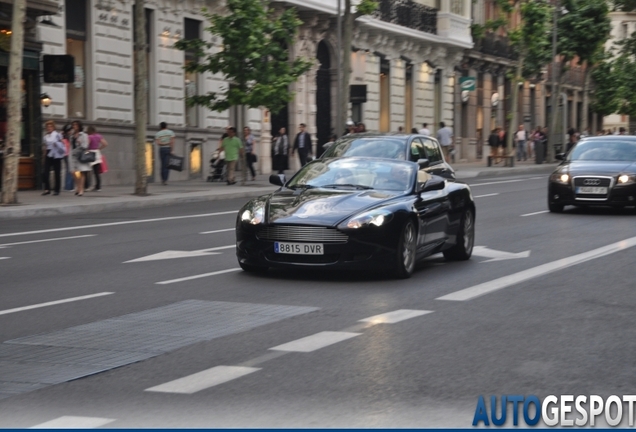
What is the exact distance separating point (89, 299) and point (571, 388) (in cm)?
540

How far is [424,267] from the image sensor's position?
14328 mm

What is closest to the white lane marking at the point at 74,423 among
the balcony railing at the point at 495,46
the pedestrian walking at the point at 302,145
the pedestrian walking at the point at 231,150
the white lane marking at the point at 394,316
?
the white lane marking at the point at 394,316

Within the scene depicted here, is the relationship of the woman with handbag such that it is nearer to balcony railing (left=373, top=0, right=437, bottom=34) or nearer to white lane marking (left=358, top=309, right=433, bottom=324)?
white lane marking (left=358, top=309, right=433, bottom=324)

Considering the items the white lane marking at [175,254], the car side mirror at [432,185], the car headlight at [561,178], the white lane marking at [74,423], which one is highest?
the car side mirror at [432,185]

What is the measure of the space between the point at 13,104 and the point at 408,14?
32800 millimetres

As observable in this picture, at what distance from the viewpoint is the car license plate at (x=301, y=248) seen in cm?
1261

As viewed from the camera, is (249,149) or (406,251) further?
(249,149)

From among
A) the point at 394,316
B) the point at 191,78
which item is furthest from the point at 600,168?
the point at 191,78

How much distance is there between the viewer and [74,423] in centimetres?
637

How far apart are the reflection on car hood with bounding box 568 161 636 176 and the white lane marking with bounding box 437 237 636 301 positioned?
5.78 meters

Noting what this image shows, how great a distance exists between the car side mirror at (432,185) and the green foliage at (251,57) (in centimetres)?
2044

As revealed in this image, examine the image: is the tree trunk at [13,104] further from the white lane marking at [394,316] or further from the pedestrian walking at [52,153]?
the white lane marking at [394,316]

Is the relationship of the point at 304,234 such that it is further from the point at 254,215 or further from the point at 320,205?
the point at 254,215

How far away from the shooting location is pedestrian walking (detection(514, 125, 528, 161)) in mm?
65244
